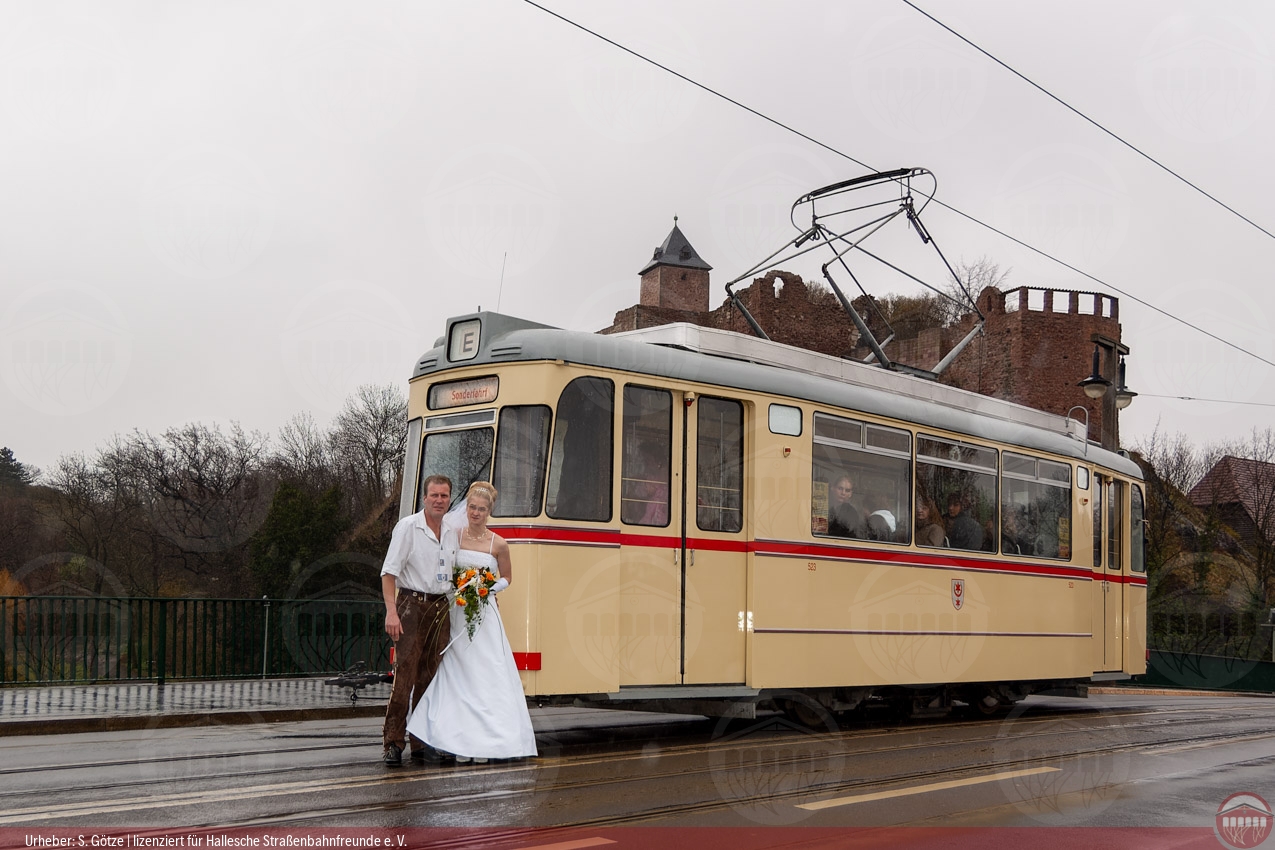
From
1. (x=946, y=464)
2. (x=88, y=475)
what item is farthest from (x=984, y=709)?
(x=88, y=475)

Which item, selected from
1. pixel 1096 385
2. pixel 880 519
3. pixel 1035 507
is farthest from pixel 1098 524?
pixel 1096 385

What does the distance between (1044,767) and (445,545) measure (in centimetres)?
463

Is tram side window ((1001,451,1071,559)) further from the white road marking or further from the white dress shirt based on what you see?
the white dress shirt

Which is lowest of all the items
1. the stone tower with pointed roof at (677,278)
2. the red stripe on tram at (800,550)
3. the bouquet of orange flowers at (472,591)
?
the bouquet of orange flowers at (472,591)

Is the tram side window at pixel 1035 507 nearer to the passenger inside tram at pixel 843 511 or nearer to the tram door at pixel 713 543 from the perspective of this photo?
the passenger inside tram at pixel 843 511

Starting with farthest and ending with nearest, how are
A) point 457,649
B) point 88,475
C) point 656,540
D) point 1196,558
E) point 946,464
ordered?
point 88,475, point 1196,558, point 946,464, point 656,540, point 457,649

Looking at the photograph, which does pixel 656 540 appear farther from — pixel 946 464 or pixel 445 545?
pixel 946 464

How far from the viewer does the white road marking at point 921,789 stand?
6.91 metres

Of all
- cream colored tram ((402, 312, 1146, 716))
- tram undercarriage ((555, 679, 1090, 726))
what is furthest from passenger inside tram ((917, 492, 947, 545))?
tram undercarriage ((555, 679, 1090, 726))

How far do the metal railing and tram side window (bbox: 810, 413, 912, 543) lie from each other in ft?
25.0

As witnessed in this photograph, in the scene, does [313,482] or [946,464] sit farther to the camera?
[313,482]

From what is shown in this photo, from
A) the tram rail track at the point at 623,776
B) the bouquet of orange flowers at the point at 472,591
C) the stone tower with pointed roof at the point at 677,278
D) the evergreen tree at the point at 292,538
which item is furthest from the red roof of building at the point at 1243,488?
the bouquet of orange flowers at the point at 472,591

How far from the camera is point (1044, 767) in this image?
877 cm

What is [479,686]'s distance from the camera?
813 cm
